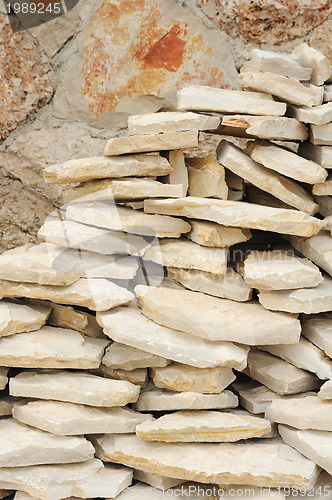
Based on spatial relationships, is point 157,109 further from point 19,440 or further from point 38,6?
point 19,440

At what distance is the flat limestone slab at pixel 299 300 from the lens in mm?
1348

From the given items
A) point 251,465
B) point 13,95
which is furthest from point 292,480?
point 13,95

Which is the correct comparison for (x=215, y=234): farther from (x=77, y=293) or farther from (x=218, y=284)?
(x=77, y=293)

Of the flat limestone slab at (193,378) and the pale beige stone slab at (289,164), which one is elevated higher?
the pale beige stone slab at (289,164)

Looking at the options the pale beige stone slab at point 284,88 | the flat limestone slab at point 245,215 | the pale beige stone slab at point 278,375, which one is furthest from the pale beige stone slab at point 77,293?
the pale beige stone slab at point 284,88

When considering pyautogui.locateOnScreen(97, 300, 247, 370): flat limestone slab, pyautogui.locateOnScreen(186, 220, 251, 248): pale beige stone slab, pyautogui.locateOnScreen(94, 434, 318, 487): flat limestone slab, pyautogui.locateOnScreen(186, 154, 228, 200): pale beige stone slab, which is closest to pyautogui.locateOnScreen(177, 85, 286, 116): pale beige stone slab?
pyautogui.locateOnScreen(186, 154, 228, 200): pale beige stone slab

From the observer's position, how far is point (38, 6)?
5.65ft

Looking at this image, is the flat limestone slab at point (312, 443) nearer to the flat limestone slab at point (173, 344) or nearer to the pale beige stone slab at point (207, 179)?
the flat limestone slab at point (173, 344)

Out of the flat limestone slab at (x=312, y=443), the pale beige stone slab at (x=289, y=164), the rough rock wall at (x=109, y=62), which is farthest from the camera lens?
the rough rock wall at (x=109, y=62)

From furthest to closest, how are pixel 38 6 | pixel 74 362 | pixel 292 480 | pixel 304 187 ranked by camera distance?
1. pixel 38 6
2. pixel 304 187
3. pixel 74 362
4. pixel 292 480

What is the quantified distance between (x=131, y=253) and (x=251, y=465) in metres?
0.53

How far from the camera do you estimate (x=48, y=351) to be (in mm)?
1372

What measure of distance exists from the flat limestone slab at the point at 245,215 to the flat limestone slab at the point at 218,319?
0.19m

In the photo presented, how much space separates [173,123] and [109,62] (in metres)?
0.47
